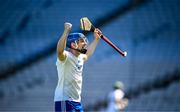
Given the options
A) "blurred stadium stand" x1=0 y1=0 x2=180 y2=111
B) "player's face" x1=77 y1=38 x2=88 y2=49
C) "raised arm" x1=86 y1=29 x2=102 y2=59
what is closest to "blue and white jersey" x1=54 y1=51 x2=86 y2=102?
"player's face" x1=77 y1=38 x2=88 y2=49

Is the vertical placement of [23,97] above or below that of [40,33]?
below

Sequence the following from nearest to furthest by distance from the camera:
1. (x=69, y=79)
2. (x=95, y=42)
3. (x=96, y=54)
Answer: (x=69, y=79) < (x=95, y=42) < (x=96, y=54)

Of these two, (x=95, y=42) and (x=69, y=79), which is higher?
(x=95, y=42)

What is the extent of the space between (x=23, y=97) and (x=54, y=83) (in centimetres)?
70

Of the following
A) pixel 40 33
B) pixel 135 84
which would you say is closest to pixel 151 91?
pixel 135 84

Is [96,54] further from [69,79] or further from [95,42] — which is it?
[69,79]

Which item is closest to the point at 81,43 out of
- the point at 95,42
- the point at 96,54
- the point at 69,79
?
the point at 69,79

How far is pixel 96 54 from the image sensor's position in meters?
15.8

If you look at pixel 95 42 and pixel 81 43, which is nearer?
pixel 81 43

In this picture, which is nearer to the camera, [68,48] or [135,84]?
[68,48]

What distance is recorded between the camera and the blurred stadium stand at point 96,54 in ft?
51.9

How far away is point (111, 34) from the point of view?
15820 mm

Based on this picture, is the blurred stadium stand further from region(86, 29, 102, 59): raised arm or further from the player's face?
the player's face

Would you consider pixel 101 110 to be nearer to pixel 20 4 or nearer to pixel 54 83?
pixel 54 83
